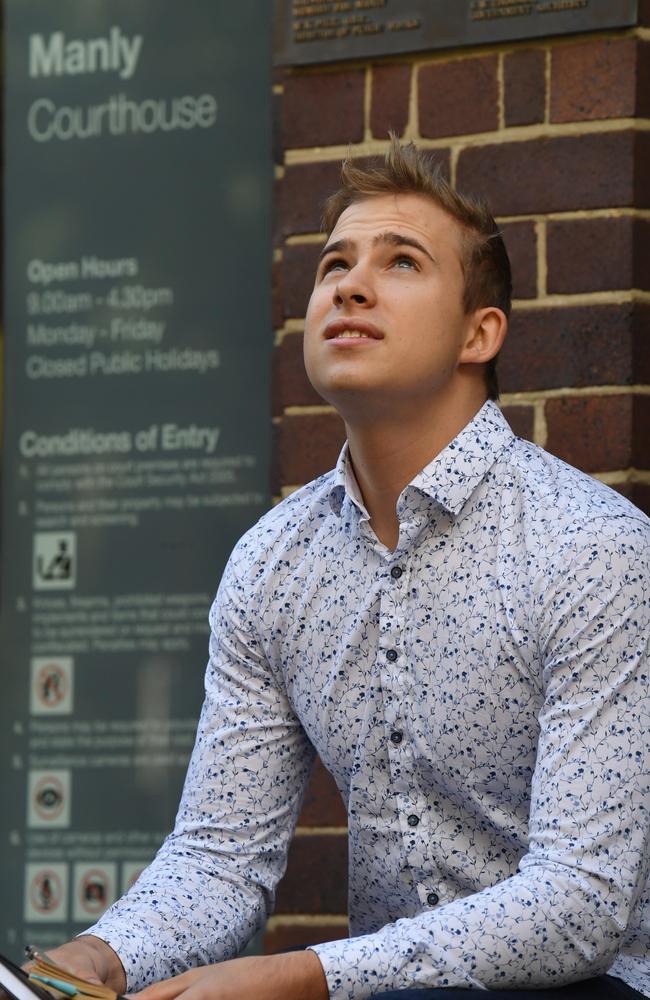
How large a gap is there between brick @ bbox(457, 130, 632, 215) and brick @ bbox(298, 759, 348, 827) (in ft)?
3.94

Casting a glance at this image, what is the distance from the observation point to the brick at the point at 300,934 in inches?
149

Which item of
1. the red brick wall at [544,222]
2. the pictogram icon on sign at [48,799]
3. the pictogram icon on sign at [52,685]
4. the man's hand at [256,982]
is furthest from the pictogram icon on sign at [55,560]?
the man's hand at [256,982]

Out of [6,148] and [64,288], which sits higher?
[6,148]

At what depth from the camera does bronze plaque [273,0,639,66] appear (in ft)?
11.9

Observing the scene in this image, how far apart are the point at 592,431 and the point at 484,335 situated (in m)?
0.48

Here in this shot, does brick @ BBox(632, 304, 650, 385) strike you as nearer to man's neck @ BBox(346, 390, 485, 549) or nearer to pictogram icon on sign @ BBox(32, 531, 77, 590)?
man's neck @ BBox(346, 390, 485, 549)

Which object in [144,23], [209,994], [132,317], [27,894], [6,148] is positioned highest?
[144,23]

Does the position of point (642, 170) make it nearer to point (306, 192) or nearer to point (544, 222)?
point (544, 222)

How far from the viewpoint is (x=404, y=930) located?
2.64 m

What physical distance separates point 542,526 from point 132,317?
5.77ft

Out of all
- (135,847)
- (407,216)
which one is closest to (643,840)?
(407,216)

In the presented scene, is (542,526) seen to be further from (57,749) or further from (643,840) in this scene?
(57,749)

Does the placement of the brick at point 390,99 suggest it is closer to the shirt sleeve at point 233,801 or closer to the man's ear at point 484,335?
the man's ear at point 484,335

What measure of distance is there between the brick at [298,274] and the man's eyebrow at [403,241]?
75 cm
